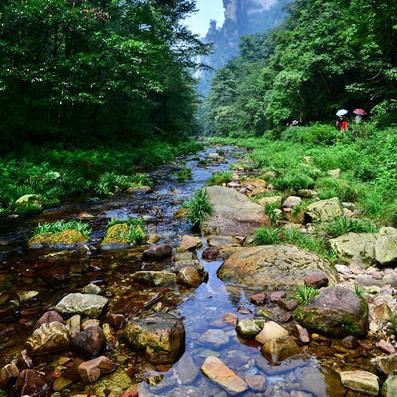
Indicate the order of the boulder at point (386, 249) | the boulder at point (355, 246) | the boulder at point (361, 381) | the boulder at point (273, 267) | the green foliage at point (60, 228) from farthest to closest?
the green foliage at point (60, 228) → the boulder at point (355, 246) → the boulder at point (386, 249) → the boulder at point (273, 267) → the boulder at point (361, 381)

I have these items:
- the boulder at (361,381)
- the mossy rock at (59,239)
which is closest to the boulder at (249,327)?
the boulder at (361,381)

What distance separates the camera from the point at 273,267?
18.1ft

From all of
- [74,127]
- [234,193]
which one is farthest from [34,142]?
[234,193]

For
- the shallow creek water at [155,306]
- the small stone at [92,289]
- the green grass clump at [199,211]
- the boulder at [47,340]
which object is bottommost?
the shallow creek water at [155,306]

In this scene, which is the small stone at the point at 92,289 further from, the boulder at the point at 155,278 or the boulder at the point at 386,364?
the boulder at the point at 386,364

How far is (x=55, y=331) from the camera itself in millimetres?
3984

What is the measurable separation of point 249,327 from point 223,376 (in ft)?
2.74

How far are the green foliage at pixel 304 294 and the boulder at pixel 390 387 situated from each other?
1.47 m

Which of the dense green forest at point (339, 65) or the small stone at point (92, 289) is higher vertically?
the dense green forest at point (339, 65)

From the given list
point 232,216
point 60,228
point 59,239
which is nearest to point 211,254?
point 232,216

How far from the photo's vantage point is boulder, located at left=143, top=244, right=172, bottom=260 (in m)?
6.52

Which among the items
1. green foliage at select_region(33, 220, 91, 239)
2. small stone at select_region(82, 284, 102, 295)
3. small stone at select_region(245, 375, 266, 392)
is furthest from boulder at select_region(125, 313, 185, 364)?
green foliage at select_region(33, 220, 91, 239)

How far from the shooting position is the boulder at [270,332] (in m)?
4.00

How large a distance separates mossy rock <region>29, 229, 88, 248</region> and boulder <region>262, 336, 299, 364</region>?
15.9ft
